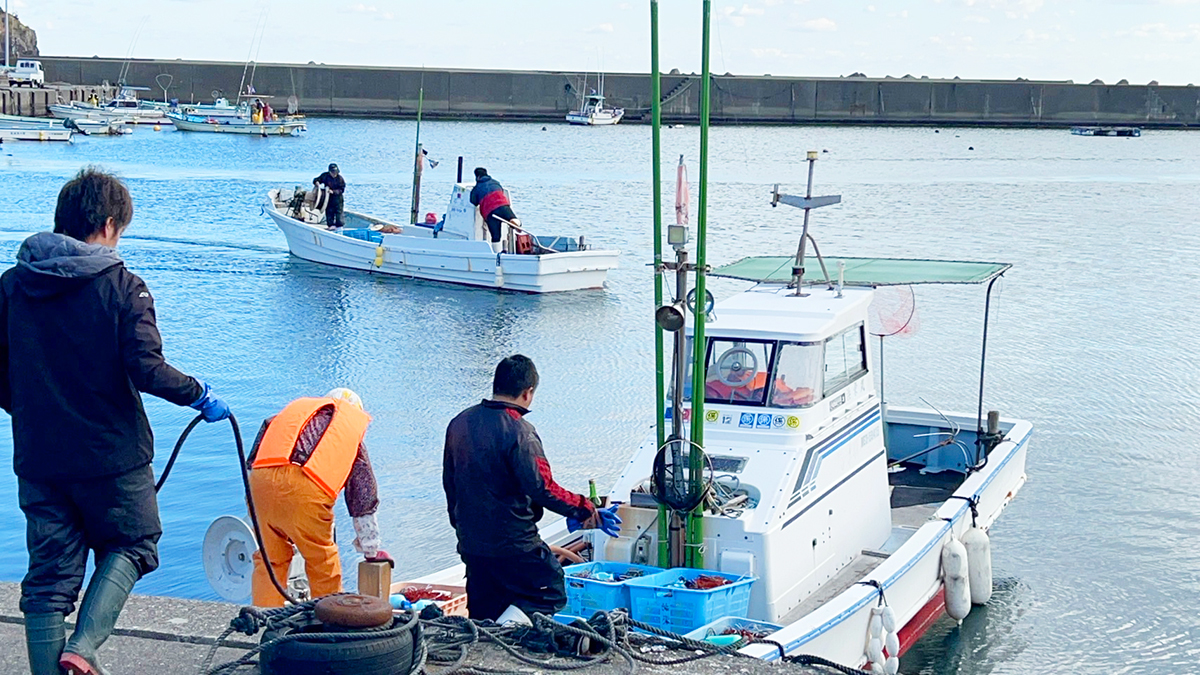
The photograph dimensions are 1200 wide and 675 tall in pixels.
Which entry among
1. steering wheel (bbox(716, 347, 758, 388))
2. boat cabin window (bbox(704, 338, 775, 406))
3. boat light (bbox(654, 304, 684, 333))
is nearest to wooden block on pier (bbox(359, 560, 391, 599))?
boat light (bbox(654, 304, 684, 333))

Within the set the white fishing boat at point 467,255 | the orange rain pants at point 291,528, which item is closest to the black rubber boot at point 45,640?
the orange rain pants at point 291,528

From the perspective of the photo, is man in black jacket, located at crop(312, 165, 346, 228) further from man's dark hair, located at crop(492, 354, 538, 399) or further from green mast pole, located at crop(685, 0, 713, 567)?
man's dark hair, located at crop(492, 354, 538, 399)

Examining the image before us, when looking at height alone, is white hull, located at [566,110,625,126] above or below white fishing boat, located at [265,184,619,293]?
above

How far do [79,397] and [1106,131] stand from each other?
315 ft

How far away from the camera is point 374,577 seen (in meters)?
5.21

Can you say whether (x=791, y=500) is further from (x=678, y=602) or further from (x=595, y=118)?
(x=595, y=118)

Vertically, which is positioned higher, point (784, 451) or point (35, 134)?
point (35, 134)

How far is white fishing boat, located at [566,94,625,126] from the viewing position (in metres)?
91.3

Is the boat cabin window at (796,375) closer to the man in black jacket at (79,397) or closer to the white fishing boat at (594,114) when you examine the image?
the man in black jacket at (79,397)

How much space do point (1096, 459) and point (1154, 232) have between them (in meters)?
26.1

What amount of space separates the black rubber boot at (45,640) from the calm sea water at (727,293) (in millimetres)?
5639

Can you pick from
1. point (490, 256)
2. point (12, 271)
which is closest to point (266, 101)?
point (490, 256)

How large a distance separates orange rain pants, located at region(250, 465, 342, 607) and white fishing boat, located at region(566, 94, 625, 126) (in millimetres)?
86906

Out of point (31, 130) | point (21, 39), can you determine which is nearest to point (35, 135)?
point (31, 130)
